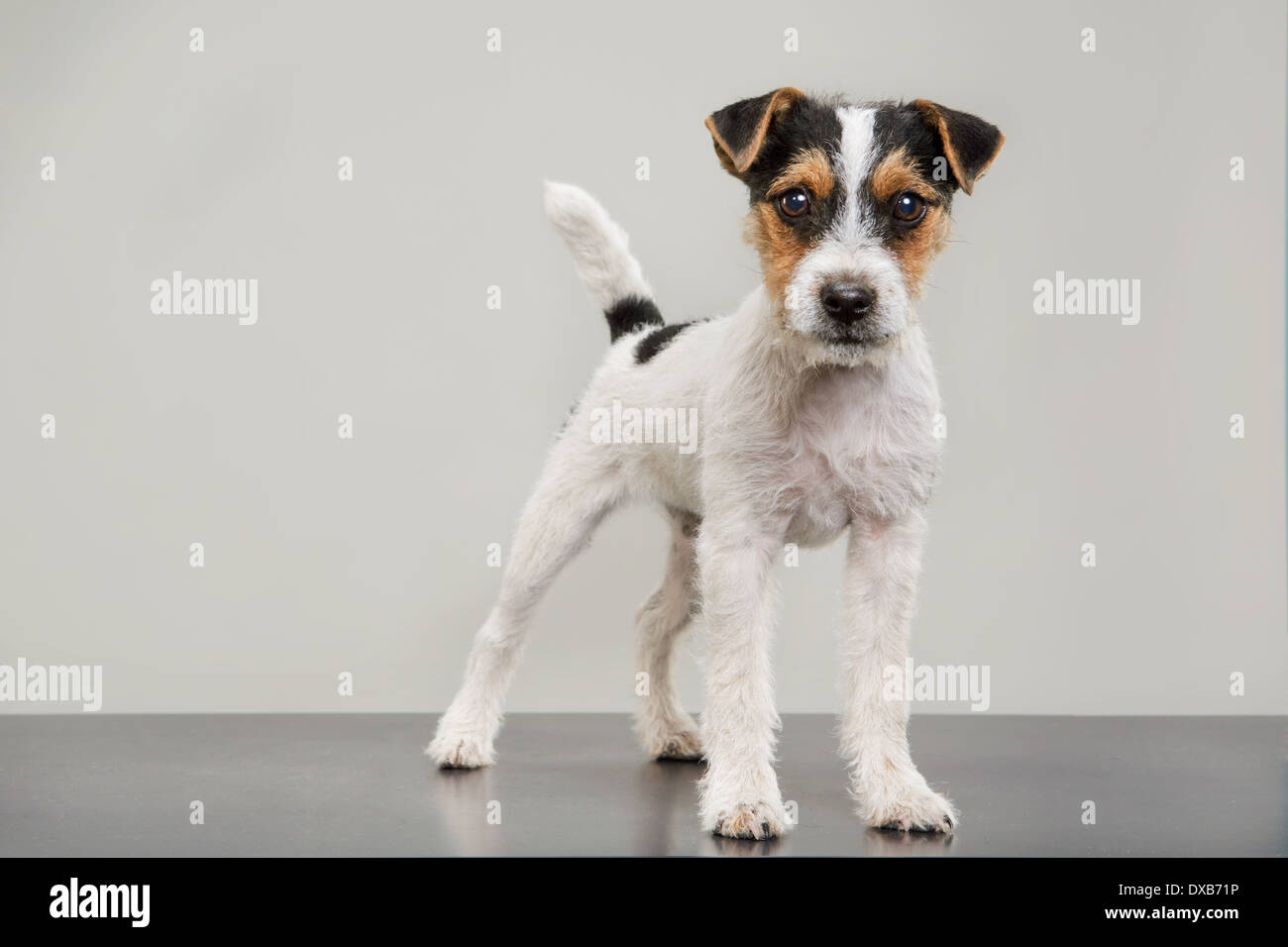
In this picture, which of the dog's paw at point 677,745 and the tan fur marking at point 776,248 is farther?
the dog's paw at point 677,745

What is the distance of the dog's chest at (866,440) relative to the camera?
12.4ft

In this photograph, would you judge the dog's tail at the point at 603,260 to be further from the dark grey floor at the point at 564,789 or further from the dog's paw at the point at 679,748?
the dark grey floor at the point at 564,789

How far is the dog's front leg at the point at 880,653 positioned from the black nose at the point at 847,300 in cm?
71

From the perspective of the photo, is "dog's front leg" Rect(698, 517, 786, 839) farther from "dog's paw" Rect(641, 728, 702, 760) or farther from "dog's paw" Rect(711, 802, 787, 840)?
"dog's paw" Rect(641, 728, 702, 760)

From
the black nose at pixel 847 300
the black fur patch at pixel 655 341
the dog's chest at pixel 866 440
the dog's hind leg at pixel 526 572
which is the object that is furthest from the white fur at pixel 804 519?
the dog's hind leg at pixel 526 572

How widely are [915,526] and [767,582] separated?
42 centimetres

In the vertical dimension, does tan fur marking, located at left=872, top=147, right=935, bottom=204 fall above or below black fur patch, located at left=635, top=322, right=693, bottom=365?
above

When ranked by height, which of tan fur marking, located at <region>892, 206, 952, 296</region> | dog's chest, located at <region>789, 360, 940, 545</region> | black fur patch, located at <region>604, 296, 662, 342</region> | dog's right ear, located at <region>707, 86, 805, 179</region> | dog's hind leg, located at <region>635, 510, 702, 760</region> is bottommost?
dog's hind leg, located at <region>635, 510, 702, 760</region>

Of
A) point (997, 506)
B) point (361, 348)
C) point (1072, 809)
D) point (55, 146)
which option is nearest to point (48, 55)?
point (55, 146)

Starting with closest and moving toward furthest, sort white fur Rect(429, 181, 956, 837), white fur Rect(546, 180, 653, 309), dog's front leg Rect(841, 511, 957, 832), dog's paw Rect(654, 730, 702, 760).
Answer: white fur Rect(429, 181, 956, 837) → dog's front leg Rect(841, 511, 957, 832) → white fur Rect(546, 180, 653, 309) → dog's paw Rect(654, 730, 702, 760)

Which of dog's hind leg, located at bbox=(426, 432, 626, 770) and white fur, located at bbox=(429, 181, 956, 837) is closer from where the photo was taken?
white fur, located at bbox=(429, 181, 956, 837)

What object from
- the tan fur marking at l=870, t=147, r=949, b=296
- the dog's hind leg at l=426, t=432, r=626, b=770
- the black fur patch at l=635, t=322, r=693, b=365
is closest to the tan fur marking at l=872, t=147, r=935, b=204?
the tan fur marking at l=870, t=147, r=949, b=296

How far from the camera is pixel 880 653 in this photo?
12.5 ft

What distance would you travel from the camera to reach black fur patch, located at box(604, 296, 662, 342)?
493cm
